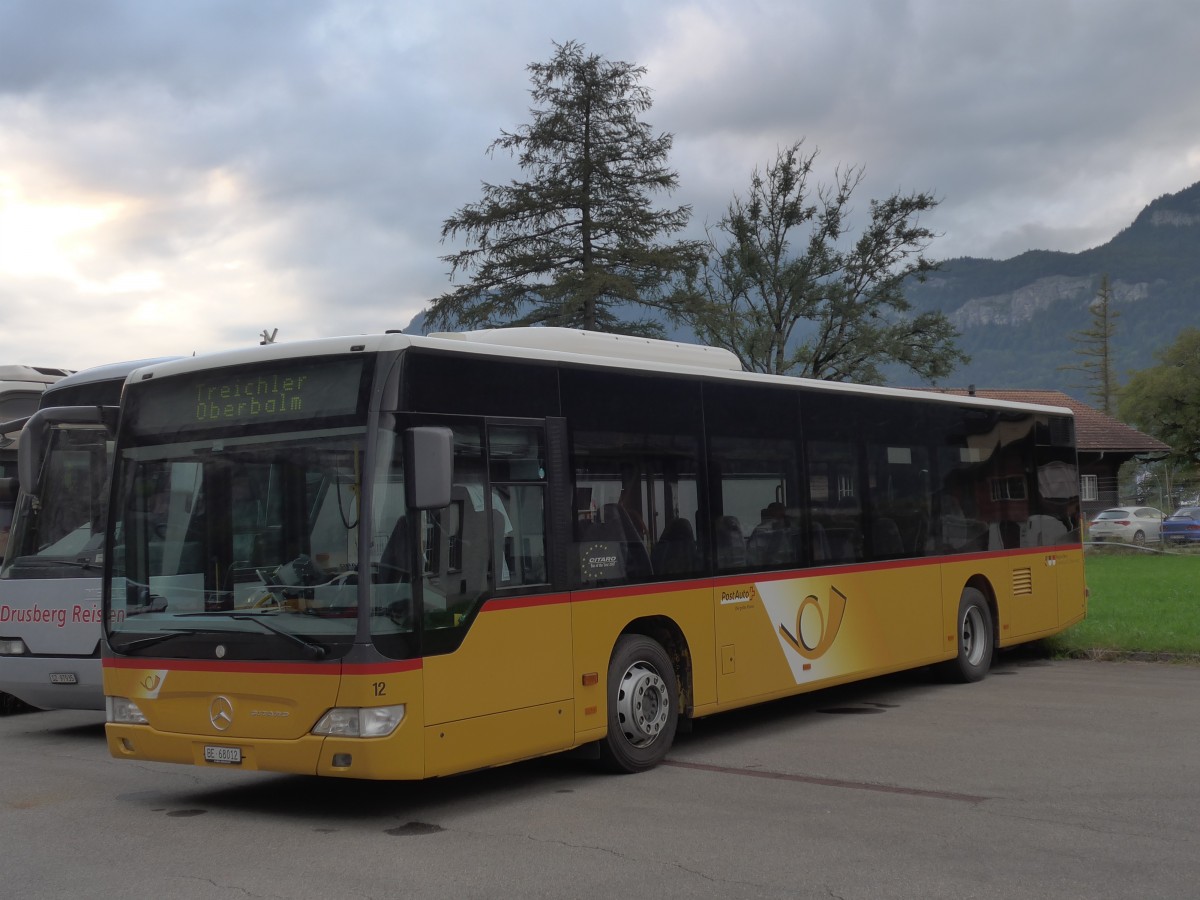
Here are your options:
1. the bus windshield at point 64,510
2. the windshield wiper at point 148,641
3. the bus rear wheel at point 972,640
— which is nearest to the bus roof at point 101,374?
the bus windshield at point 64,510

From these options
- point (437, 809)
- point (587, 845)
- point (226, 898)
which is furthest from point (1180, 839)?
point (226, 898)

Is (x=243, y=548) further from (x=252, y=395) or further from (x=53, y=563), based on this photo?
(x=53, y=563)

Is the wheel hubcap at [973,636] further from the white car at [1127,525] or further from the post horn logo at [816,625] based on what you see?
the white car at [1127,525]

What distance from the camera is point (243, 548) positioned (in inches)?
316

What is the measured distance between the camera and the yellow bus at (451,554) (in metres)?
7.59

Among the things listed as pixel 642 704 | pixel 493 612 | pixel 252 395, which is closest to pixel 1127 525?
pixel 642 704

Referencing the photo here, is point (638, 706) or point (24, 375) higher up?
point (24, 375)

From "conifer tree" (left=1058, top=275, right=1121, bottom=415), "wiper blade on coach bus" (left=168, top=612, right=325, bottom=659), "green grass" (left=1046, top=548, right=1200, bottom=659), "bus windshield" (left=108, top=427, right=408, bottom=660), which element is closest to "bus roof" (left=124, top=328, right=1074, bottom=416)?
"bus windshield" (left=108, top=427, right=408, bottom=660)

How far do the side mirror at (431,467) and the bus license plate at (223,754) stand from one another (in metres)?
1.90

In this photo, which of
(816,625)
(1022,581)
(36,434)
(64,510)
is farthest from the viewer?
(1022,581)

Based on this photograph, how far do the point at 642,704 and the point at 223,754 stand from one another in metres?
2.91

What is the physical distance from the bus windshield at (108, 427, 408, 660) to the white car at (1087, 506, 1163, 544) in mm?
42918

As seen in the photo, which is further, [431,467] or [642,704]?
[642,704]

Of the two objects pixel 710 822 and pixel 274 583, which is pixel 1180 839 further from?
pixel 274 583
